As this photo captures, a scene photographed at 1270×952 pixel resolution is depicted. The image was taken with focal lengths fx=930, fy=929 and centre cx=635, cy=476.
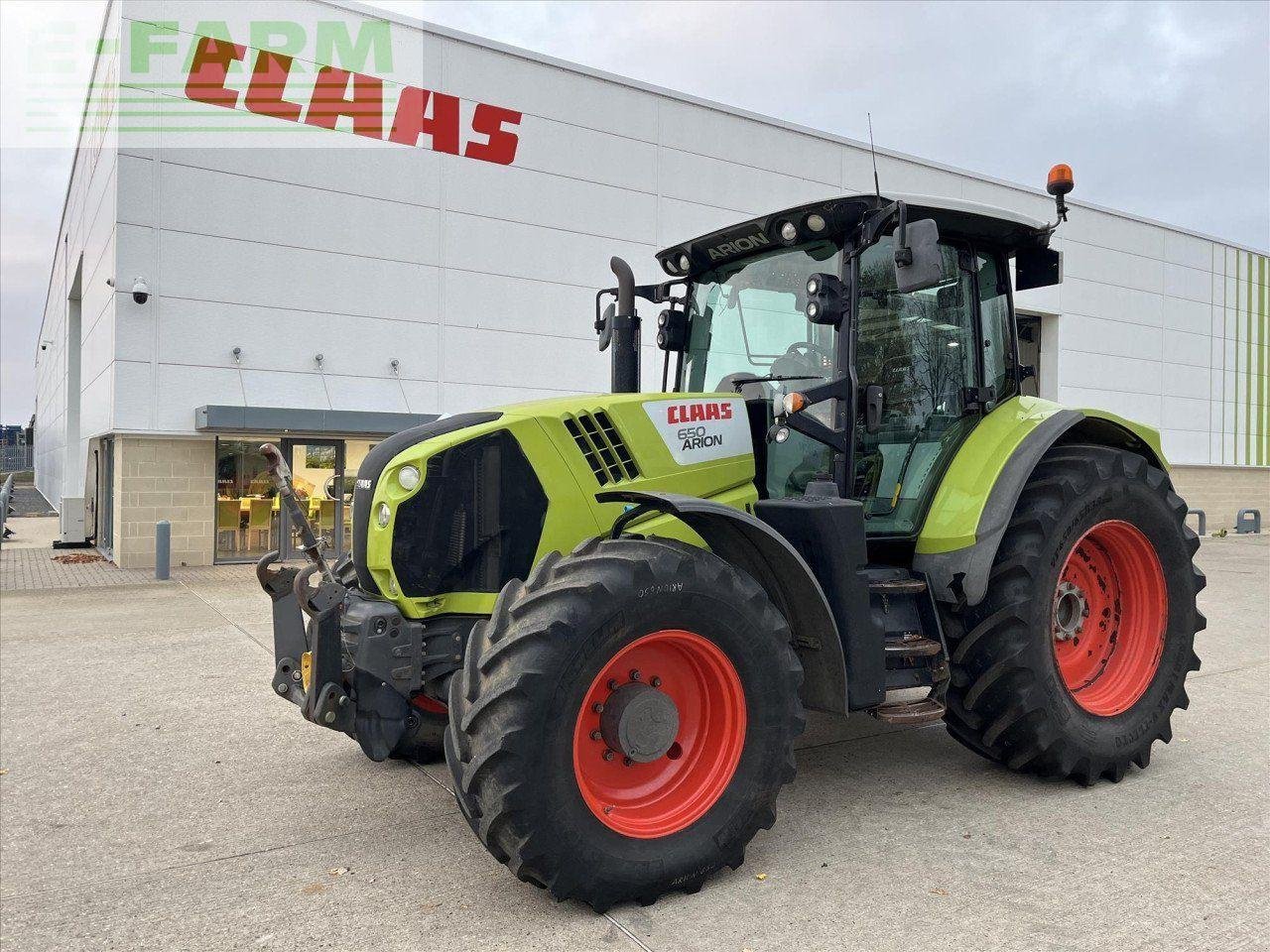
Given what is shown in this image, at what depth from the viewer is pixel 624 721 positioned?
317 cm

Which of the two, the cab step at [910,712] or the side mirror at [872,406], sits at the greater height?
the side mirror at [872,406]

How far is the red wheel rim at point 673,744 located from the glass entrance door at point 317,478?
12.0m

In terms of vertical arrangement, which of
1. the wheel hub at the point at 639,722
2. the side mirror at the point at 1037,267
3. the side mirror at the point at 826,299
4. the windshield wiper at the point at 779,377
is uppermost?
the side mirror at the point at 1037,267

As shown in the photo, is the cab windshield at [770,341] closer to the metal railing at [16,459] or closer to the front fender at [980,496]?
the front fender at [980,496]

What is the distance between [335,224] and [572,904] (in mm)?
13314

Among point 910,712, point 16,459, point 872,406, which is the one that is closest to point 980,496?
point 872,406

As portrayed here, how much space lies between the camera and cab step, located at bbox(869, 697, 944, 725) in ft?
12.3

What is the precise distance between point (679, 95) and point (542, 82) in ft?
8.81

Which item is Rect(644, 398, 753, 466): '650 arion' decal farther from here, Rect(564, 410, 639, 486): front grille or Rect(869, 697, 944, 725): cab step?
Rect(869, 697, 944, 725): cab step

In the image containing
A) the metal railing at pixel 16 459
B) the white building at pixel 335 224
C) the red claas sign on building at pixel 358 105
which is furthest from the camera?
the metal railing at pixel 16 459

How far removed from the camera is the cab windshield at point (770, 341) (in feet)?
13.6

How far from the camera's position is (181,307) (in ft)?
44.5

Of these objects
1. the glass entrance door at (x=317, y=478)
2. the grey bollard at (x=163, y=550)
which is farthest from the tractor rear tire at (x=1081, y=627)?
the glass entrance door at (x=317, y=478)

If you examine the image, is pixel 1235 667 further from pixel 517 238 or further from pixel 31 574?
pixel 31 574
